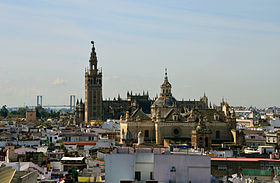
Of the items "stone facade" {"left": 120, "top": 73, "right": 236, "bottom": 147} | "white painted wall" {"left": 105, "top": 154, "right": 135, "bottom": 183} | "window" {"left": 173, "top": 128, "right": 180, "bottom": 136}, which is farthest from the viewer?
"window" {"left": 173, "top": 128, "right": 180, "bottom": 136}

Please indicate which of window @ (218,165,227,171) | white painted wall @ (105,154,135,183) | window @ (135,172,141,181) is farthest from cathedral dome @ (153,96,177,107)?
white painted wall @ (105,154,135,183)

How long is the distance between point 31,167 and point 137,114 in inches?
1654

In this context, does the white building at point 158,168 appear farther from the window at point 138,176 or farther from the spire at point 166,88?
the spire at point 166,88

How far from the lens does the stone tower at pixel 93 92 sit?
150250 millimetres

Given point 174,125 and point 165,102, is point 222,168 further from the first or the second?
point 165,102

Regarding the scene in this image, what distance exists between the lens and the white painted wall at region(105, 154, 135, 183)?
83.0 feet

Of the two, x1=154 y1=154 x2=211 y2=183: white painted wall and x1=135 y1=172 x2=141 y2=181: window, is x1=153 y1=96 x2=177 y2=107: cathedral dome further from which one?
x1=135 y1=172 x2=141 y2=181: window

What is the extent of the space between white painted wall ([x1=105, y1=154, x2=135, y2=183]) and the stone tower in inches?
4915

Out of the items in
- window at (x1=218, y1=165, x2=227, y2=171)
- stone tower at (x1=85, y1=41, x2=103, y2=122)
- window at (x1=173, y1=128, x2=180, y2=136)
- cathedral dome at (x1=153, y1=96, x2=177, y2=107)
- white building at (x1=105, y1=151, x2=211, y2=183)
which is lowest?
window at (x1=218, y1=165, x2=227, y2=171)

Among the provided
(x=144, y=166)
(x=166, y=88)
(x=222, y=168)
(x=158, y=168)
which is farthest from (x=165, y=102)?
(x=158, y=168)

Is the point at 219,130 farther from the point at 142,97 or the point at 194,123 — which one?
the point at 142,97

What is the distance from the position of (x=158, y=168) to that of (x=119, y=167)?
156 cm

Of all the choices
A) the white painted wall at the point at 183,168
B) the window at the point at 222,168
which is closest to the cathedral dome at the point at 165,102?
the window at the point at 222,168

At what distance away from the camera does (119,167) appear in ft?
83.4
